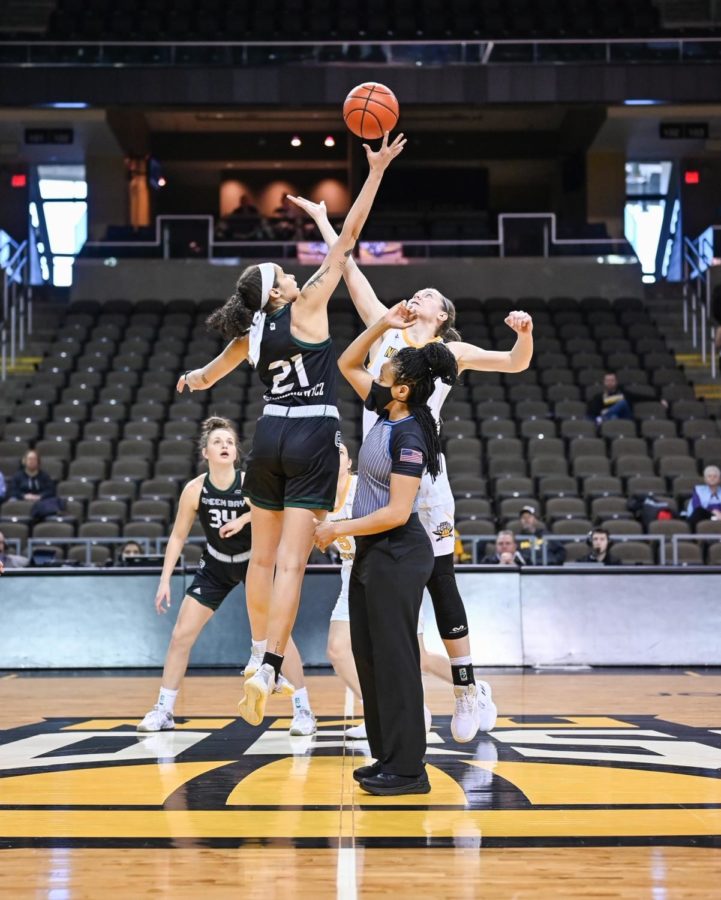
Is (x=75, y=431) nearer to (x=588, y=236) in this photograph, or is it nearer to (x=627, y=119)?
(x=588, y=236)

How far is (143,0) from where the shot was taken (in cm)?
2283

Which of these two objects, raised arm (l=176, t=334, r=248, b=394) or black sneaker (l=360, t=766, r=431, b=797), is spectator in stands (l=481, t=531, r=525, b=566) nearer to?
raised arm (l=176, t=334, r=248, b=394)

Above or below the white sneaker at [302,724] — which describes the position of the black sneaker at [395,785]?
above

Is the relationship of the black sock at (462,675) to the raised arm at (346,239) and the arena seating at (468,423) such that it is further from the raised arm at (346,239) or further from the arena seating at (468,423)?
the arena seating at (468,423)

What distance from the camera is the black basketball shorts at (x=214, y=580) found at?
6.75 meters

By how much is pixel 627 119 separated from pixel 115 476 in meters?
12.3

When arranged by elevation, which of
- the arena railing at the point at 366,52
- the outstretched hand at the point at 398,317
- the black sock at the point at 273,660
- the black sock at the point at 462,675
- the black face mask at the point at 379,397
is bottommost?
the black sock at the point at 462,675

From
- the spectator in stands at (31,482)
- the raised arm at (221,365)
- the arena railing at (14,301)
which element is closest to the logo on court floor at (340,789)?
the raised arm at (221,365)

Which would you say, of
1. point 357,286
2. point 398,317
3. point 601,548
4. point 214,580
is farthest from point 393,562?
point 601,548

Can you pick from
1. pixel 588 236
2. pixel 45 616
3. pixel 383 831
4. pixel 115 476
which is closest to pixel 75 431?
pixel 115 476

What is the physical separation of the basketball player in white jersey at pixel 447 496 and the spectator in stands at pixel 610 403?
10.4 metres

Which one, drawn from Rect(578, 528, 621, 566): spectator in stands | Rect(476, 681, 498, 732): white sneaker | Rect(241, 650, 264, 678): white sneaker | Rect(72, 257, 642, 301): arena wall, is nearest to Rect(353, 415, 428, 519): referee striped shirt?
Rect(241, 650, 264, 678): white sneaker

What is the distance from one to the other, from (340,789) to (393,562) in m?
0.82

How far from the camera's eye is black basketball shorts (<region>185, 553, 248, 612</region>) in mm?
6747
